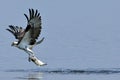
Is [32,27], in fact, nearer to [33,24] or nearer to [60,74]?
[33,24]

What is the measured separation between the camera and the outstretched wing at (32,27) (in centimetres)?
1931

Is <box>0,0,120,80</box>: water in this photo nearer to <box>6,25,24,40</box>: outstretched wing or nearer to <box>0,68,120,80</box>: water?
<box>0,68,120,80</box>: water

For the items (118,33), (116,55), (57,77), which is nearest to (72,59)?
(116,55)

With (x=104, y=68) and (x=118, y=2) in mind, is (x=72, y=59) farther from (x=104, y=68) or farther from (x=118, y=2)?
(x=118, y=2)

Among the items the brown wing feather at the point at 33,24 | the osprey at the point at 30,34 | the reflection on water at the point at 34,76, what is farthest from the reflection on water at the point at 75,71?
the brown wing feather at the point at 33,24

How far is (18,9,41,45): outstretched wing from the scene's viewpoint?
19312mm

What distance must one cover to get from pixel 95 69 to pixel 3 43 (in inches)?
315

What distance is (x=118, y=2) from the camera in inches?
1854

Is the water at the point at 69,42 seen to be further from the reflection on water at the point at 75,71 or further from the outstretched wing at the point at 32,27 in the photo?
the outstretched wing at the point at 32,27

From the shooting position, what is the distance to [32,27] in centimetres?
1955

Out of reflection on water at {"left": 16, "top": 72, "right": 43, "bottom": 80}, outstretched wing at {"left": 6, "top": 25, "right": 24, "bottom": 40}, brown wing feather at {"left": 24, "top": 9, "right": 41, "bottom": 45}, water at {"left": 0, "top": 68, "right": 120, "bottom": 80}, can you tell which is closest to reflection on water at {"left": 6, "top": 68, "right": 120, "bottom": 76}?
water at {"left": 0, "top": 68, "right": 120, "bottom": 80}

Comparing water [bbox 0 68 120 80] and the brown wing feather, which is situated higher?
the brown wing feather

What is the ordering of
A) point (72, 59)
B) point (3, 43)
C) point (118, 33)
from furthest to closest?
point (118, 33), point (3, 43), point (72, 59)

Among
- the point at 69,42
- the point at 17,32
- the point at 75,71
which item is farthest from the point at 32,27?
the point at 69,42
